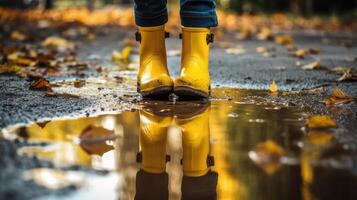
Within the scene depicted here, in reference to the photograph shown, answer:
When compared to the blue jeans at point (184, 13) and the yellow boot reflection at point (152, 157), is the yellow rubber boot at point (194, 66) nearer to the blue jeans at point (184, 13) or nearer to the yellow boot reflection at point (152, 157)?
the blue jeans at point (184, 13)

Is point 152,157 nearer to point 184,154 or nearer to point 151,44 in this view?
point 184,154

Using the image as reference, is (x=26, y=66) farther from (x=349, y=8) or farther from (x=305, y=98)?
(x=349, y=8)

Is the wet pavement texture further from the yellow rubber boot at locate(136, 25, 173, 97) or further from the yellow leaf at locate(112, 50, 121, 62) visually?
the yellow leaf at locate(112, 50, 121, 62)

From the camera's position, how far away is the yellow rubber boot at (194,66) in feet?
8.71

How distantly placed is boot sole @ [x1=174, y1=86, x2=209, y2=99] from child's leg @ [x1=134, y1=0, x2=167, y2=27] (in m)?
0.40

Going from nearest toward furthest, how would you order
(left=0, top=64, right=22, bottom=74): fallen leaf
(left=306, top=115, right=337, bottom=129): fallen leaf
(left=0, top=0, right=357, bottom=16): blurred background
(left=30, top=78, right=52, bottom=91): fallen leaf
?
(left=306, top=115, right=337, bottom=129): fallen leaf, (left=30, top=78, right=52, bottom=91): fallen leaf, (left=0, top=64, right=22, bottom=74): fallen leaf, (left=0, top=0, right=357, bottom=16): blurred background

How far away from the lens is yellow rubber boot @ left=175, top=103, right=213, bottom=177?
5.46 feet

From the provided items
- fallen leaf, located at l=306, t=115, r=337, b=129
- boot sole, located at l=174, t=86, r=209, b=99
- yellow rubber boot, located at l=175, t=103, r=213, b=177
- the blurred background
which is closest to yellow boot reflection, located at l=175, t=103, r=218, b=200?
yellow rubber boot, located at l=175, t=103, r=213, b=177

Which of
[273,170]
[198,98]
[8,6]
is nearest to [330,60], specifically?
[198,98]

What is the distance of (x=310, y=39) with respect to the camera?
6.91 metres

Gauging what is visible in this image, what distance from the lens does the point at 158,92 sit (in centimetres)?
270

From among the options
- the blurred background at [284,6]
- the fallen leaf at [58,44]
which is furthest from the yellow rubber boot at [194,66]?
the blurred background at [284,6]

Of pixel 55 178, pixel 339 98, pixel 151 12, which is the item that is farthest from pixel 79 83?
pixel 55 178

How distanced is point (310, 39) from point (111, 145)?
5.43m
